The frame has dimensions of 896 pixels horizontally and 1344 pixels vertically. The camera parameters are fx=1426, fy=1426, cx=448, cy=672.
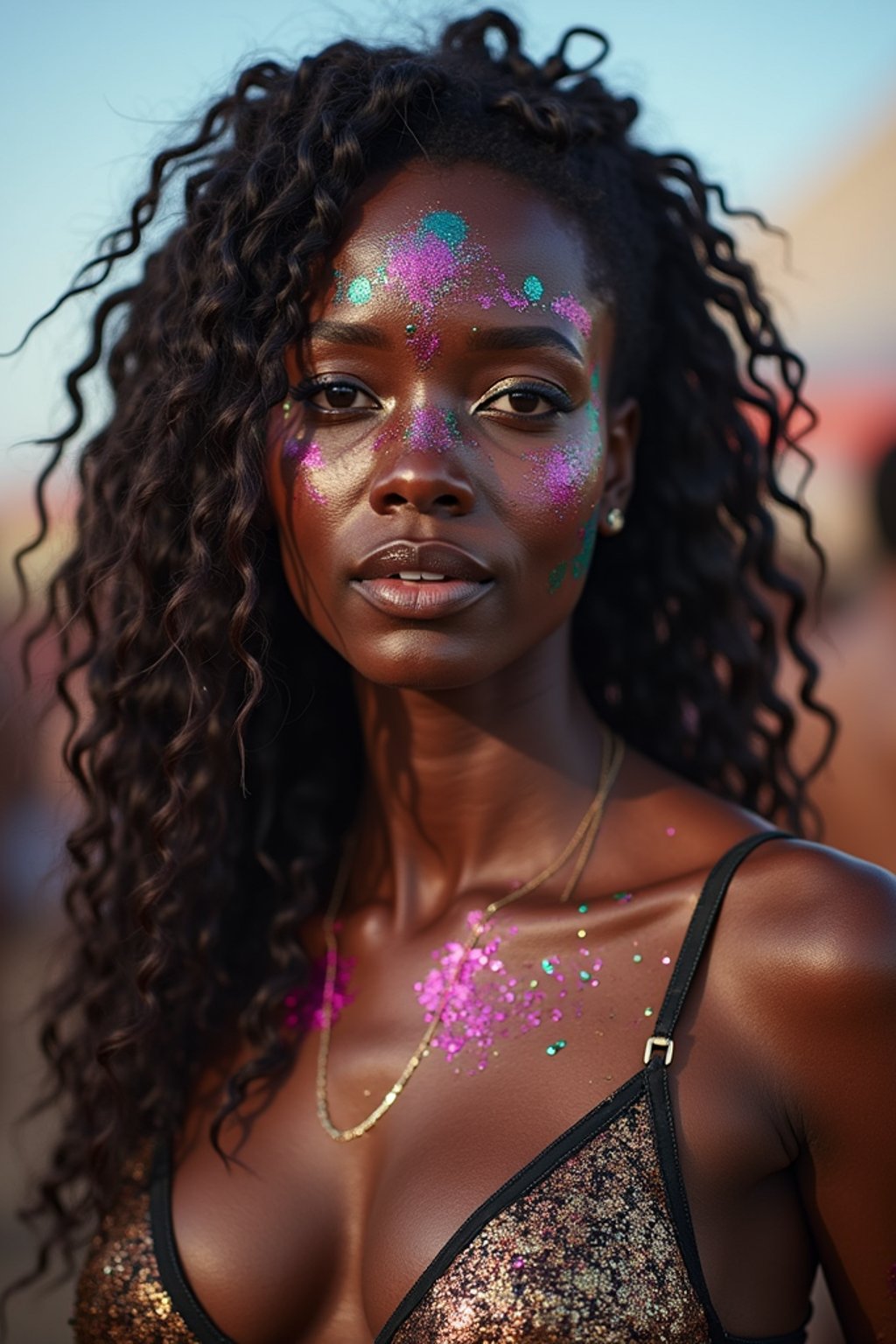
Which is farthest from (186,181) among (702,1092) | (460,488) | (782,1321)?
(782,1321)

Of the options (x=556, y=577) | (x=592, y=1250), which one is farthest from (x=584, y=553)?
(x=592, y=1250)

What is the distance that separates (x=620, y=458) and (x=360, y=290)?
52 centimetres

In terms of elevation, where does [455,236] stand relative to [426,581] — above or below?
above

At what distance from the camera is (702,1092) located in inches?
70.6

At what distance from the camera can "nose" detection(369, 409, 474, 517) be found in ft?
6.14

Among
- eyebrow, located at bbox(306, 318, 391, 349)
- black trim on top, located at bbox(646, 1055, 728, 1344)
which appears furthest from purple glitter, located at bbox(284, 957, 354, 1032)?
Answer: eyebrow, located at bbox(306, 318, 391, 349)

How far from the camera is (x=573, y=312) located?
6.63 feet

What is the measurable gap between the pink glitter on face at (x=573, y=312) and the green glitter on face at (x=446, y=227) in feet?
0.52

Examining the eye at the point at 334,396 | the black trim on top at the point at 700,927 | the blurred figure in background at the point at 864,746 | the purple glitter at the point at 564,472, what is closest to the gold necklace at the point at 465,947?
the black trim on top at the point at 700,927

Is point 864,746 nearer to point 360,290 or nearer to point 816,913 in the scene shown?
point 816,913

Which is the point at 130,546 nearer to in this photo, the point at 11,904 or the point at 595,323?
the point at 595,323

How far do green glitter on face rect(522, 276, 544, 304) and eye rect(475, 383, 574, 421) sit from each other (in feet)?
0.39

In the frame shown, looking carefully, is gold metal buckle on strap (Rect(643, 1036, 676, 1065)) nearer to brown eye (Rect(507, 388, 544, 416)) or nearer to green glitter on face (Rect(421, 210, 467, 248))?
brown eye (Rect(507, 388, 544, 416))

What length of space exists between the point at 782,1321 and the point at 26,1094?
17.9 feet
